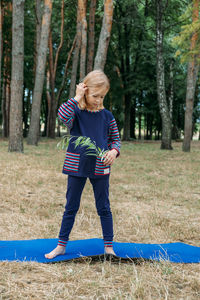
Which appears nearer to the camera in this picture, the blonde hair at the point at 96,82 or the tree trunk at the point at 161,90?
the blonde hair at the point at 96,82

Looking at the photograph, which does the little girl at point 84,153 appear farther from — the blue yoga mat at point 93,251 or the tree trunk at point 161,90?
the tree trunk at point 161,90

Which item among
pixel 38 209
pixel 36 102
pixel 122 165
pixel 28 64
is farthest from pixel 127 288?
pixel 28 64

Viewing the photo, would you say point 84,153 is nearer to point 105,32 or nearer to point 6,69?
point 105,32

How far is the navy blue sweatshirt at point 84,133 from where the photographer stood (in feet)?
10.4

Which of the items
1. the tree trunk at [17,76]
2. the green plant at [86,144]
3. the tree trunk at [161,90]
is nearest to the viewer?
the green plant at [86,144]

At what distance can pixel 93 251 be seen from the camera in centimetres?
353

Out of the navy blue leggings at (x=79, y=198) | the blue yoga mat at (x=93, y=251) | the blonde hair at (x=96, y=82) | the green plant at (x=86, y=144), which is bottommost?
the blue yoga mat at (x=93, y=251)

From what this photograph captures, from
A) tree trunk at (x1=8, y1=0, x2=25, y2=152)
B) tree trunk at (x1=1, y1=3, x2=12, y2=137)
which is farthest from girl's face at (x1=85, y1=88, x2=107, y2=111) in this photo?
tree trunk at (x1=1, y1=3, x2=12, y2=137)

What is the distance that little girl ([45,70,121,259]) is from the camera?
3.20 m

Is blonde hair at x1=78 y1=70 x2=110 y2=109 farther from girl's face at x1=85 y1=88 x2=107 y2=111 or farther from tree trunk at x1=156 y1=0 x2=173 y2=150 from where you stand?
tree trunk at x1=156 y1=0 x2=173 y2=150

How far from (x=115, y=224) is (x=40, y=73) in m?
11.1

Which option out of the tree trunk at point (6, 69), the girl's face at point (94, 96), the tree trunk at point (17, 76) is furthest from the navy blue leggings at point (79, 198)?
the tree trunk at point (6, 69)

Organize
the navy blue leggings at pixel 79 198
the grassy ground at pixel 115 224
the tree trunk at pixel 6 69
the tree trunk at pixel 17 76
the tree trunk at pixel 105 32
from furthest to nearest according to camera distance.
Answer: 1. the tree trunk at pixel 6 69
2. the tree trunk at pixel 105 32
3. the tree trunk at pixel 17 76
4. the navy blue leggings at pixel 79 198
5. the grassy ground at pixel 115 224

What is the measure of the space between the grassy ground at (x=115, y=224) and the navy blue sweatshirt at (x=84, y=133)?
0.89 m
